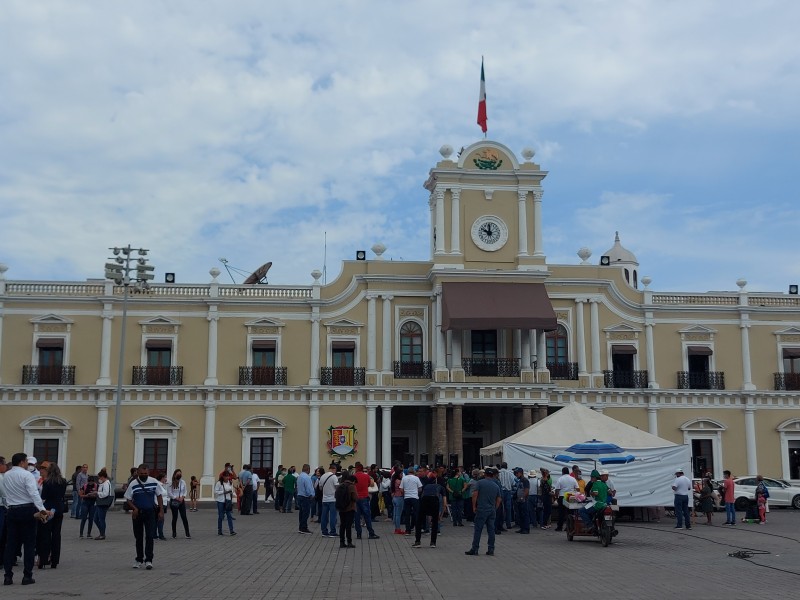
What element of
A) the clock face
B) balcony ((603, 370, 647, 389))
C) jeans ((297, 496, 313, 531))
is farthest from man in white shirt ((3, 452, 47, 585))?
balcony ((603, 370, 647, 389))

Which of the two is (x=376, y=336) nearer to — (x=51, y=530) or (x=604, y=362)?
(x=604, y=362)

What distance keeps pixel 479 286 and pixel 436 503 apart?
19943mm

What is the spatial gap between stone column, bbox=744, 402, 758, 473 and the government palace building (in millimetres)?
91

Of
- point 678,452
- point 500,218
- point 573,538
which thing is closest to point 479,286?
point 500,218

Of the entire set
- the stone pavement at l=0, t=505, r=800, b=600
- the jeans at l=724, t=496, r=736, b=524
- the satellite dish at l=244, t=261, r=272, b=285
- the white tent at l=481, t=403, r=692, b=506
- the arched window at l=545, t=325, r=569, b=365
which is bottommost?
the stone pavement at l=0, t=505, r=800, b=600

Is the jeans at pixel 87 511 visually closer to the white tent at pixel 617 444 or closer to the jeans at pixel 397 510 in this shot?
the jeans at pixel 397 510

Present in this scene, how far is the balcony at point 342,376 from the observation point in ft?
129

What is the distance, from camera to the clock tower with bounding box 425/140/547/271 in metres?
39.5

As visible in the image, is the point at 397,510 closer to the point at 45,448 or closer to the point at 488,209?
the point at 488,209

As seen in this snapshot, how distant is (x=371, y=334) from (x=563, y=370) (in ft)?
26.5

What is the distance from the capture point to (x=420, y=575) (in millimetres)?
14852

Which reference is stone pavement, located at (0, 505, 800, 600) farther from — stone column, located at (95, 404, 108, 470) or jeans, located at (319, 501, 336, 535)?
stone column, located at (95, 404, 108, 470)

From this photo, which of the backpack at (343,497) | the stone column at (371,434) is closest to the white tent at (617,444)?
the backpack at (343,497)

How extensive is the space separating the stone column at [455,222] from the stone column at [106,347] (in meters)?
14.0
